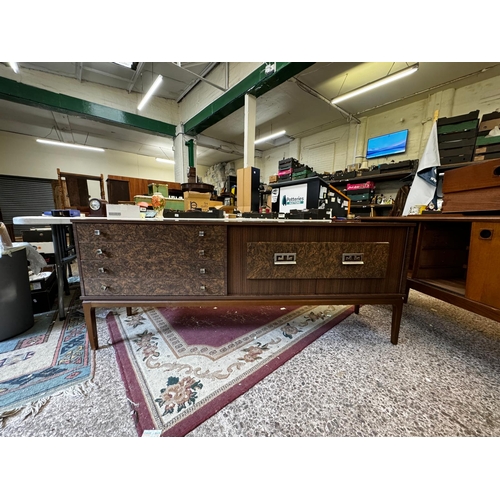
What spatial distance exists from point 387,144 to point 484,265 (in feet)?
15.7

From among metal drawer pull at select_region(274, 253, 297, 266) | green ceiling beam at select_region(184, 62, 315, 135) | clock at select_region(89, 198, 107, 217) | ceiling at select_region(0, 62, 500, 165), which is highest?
ceiling at select_region(0, 62, 500, 165)

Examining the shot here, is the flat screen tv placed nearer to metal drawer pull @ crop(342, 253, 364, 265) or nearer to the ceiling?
the ceiling

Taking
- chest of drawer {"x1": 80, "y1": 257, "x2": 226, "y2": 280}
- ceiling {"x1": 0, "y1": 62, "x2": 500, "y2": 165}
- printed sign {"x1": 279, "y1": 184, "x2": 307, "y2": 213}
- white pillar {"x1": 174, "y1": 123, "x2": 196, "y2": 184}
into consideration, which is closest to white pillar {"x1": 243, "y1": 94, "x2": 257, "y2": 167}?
ceiling {"x1": 0, "y1": 62, "x2": 500, "y2": 165}

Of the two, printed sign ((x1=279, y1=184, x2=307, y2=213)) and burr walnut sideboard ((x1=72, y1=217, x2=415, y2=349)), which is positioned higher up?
printed sign ((x1=279, y1=184, x2=307, y2=213))

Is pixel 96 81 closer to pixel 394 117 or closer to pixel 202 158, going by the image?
pixel 202 158

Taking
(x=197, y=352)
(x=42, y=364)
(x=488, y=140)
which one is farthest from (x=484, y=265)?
(x=488, y=140)

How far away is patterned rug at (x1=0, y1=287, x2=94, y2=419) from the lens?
830mm

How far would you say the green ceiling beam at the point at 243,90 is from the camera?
2.87 m

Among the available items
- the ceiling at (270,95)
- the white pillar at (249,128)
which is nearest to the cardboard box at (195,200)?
the white pillar at (249,128)

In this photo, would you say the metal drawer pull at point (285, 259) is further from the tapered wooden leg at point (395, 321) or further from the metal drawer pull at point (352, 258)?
the tapered wooden leg at point (395, 321)

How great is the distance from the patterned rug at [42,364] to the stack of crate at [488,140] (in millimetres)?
4552

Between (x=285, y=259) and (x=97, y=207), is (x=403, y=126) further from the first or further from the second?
(x=97, y=207)

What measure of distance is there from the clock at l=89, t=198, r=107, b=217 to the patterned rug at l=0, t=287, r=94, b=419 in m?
0.77

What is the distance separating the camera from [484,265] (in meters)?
0.92
